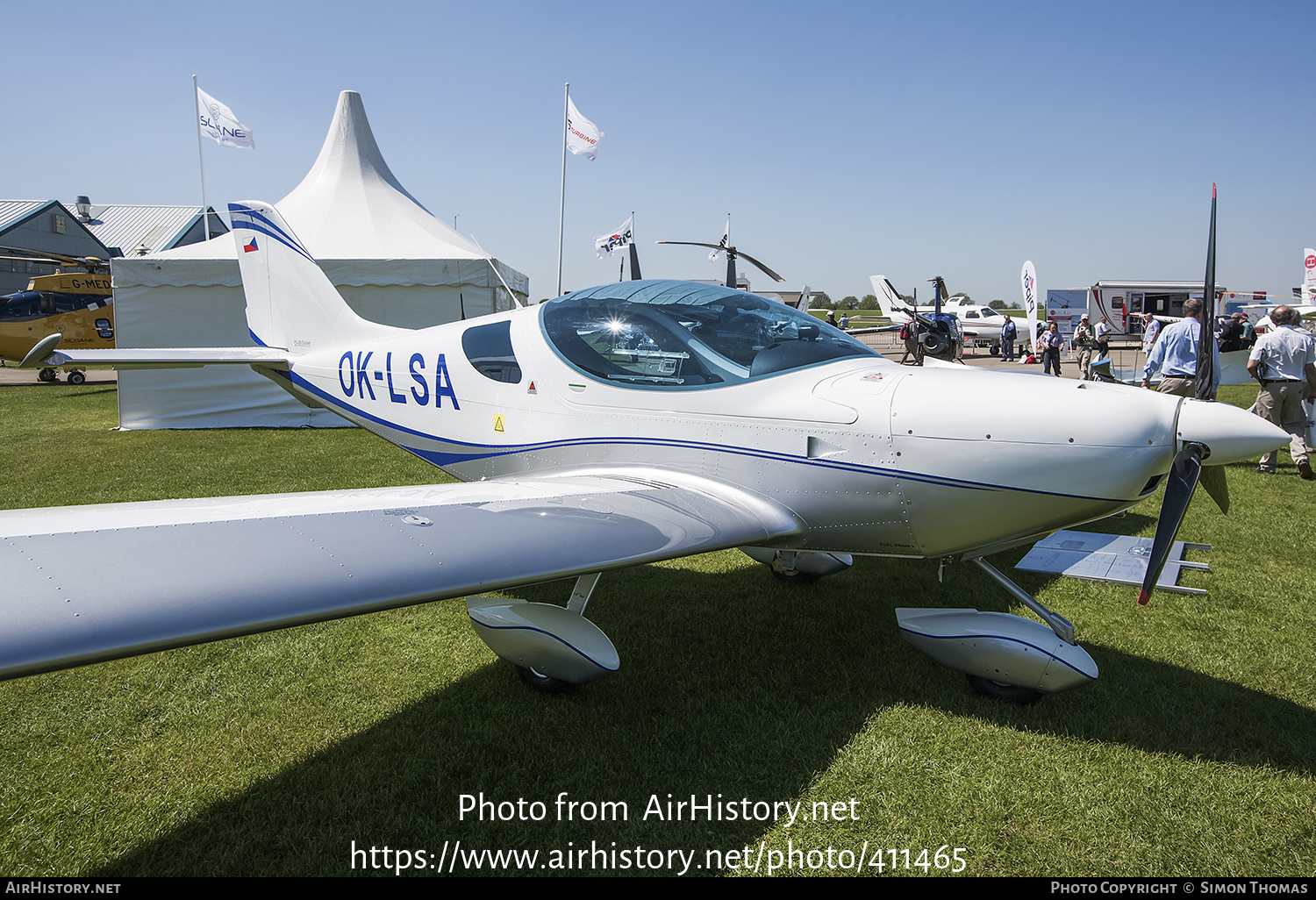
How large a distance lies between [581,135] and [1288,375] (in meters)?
12.7

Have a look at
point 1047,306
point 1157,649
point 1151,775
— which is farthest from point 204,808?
point 1047,306

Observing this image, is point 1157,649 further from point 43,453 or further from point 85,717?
point 43,453

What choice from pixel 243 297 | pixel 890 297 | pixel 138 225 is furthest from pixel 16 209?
pixel 890 297

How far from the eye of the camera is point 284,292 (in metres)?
6.38

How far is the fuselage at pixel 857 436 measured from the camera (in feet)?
9.89

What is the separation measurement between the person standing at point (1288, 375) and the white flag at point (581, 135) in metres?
12.0

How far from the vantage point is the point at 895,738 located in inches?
125

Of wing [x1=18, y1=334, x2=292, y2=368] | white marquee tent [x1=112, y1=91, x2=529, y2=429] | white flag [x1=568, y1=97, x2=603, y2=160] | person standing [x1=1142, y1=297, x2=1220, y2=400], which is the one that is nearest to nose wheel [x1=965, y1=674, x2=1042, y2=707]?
Answer: wing [x1=18, y1=334, x2=292, y2=368]

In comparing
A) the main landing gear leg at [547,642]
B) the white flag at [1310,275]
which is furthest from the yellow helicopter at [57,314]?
the white flag at [1310,275]

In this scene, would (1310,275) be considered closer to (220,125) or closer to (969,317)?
(969,317)

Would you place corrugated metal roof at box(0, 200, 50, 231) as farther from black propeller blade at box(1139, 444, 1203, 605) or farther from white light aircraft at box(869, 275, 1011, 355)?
black propeller blade at box(1139, 444, 1203, 605)

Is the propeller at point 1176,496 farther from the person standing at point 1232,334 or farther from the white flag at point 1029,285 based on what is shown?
Result: the white flag at point 1029,285

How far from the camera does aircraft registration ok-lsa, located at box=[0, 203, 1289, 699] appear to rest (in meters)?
2.07

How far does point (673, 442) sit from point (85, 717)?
305cm
